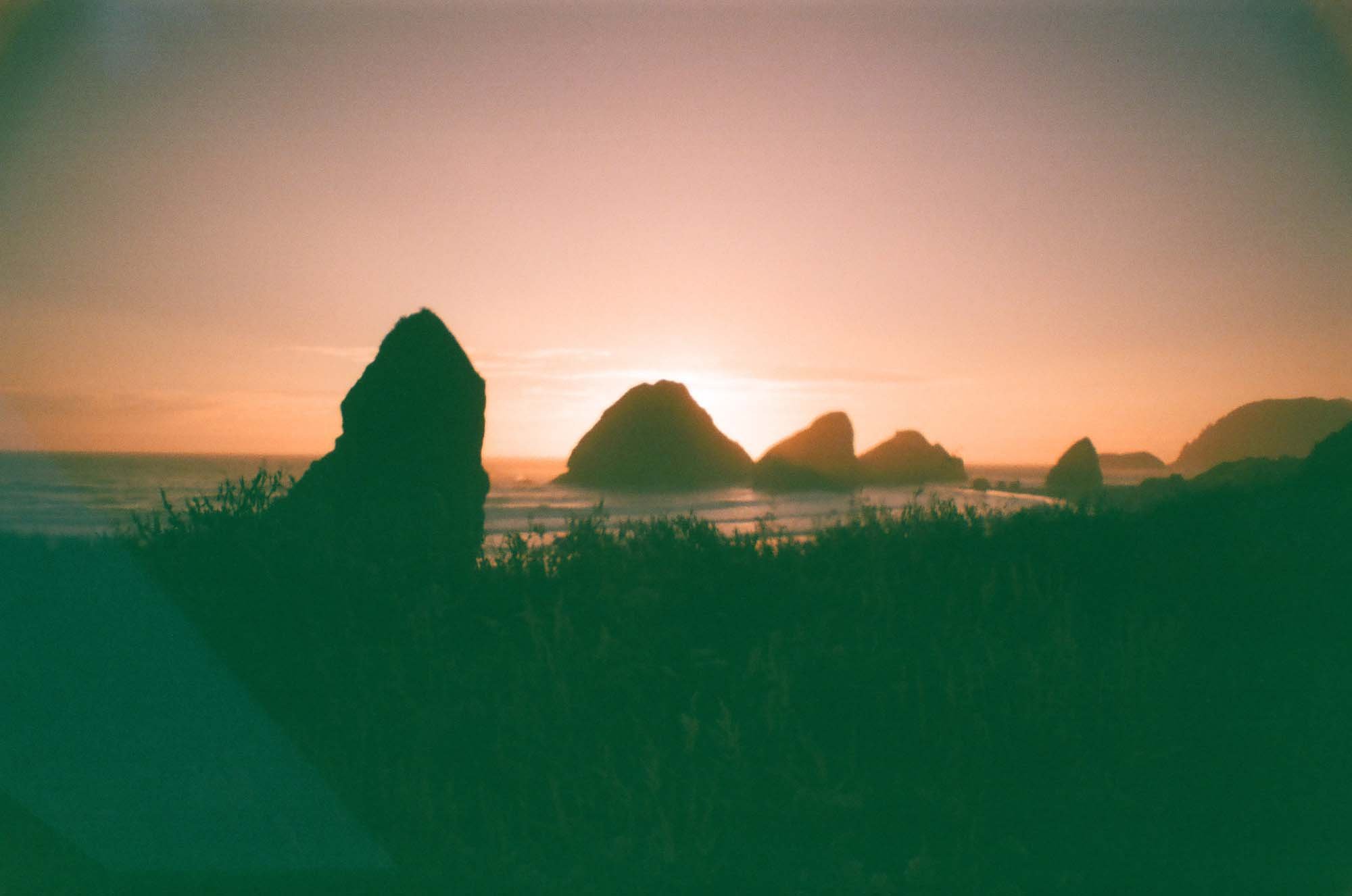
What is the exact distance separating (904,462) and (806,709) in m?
53.6

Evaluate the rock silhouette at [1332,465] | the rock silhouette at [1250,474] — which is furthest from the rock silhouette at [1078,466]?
the rock silhouette at [1332,465]

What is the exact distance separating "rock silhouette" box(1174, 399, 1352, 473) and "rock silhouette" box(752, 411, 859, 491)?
21091 millimetres

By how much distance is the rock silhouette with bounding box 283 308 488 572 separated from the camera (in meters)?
9.08

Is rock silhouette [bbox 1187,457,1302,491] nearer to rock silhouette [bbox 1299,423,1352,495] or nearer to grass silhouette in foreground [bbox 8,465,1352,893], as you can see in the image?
rock silhouette [bbox 1299,423,1352,495]

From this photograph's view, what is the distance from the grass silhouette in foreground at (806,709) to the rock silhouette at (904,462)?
46888mm

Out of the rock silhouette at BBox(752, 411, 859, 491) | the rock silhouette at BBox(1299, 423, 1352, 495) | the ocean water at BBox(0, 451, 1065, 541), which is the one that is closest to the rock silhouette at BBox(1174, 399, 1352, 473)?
the ocean water at BBox(0, 451, 1065, 541)

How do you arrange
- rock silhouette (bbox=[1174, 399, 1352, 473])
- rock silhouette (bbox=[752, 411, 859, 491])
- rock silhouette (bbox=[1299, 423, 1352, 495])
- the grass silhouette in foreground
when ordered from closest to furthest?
the grass silhouette in foreground < rock silhouette (bbox=[1299, 423, 1352, 495]) < rock silhouette (bbox=[1174, 399, 1352, 473]) < rock silhouette (bbox=[752, 411, 859, 491])

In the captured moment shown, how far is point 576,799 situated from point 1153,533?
5.07 meters

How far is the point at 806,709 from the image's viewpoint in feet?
11.9

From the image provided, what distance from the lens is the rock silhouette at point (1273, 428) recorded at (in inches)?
1305

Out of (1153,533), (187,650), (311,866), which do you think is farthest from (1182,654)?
(187,650)

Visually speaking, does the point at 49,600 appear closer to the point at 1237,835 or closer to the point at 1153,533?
the point at 1237,835

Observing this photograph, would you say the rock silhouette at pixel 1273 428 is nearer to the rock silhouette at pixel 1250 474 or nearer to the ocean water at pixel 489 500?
the rock silhouette at pixel 1250 474

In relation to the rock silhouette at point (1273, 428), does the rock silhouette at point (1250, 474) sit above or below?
below
